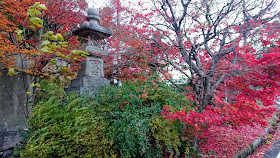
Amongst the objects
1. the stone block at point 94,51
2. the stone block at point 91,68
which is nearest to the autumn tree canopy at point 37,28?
the stone block at point 91,68

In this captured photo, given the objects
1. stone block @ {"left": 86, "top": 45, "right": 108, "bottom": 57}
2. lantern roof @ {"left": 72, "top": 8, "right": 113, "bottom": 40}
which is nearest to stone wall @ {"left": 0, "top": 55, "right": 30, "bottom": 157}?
stone block @ {"left": 86, "top": 45, "right": 108, "bottom": 57}

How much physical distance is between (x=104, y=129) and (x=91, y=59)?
9.75ft

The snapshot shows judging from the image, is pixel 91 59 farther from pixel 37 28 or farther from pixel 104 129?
pixel 104 129

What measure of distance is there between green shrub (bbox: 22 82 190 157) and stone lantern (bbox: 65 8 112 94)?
162 centimetres

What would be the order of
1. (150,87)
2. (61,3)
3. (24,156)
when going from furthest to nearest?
(61,3) < (150,87) < (24,156)

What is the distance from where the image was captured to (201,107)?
4.19m

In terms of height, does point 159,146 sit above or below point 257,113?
below

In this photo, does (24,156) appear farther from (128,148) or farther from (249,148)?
(249,148)

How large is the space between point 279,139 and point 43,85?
28.6 ft

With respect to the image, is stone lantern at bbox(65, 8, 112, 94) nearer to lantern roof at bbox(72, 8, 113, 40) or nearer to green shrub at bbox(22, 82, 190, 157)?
lantern roof at bbox(72, 8, 113, 40)

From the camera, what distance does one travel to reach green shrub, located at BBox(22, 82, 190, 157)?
2.31m

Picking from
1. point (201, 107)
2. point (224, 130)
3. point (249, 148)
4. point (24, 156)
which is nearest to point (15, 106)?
point (24, 156)

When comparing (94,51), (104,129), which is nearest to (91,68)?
(94,51)

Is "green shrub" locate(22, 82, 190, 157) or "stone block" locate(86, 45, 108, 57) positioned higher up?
"stone block" locate(86, 45, 108, 57)
